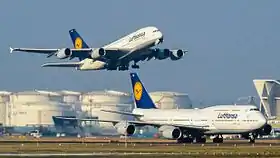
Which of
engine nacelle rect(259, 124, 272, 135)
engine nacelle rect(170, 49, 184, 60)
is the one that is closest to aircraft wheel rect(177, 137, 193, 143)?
engine nacelle rect(259, 124, 272, 135)

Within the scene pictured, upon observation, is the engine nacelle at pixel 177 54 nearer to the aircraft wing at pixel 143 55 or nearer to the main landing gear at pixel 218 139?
the aircraft wing at pixel 143 55

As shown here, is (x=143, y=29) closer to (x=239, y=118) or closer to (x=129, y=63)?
(x=129, y=63)

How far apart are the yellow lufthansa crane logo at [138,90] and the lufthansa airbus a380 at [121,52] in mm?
4888

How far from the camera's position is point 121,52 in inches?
4707

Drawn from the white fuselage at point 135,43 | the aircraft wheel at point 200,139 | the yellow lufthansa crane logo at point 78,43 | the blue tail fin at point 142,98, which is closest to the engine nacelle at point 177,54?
the white fuselage at point 135,43

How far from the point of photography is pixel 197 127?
11400cm

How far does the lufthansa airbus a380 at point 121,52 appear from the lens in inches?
4680

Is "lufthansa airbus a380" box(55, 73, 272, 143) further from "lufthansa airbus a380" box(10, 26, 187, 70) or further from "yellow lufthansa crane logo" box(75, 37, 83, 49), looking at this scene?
"yellow lufthansa crane logo" box(75, 37, 83, 49)

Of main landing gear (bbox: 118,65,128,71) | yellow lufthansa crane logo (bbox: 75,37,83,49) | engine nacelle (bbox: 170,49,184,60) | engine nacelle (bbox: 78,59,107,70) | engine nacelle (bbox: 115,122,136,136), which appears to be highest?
yellow lufthansa crane logo (bbox: 75,37,83,49)

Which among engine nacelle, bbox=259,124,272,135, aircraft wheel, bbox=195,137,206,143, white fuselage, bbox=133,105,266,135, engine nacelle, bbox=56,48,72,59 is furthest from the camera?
engine nacelle, bbox=56,48,72,59

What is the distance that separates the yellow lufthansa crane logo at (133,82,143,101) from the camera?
124m

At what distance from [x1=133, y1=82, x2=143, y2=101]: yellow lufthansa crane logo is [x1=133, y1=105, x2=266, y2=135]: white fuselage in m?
4.58

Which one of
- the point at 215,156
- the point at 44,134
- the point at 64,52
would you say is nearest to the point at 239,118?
the point at 64,52

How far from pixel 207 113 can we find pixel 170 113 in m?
6.19
